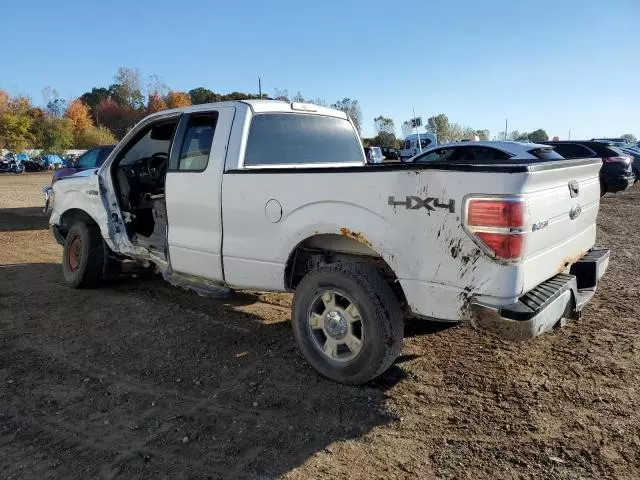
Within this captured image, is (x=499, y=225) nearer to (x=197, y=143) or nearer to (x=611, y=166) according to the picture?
(x=197, y=143)

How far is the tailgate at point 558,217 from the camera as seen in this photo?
295 centimetres

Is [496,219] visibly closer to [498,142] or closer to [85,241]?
[85,241]

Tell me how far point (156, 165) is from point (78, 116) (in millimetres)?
91953

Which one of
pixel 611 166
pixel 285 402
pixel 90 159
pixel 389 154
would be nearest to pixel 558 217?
pixel 285 402

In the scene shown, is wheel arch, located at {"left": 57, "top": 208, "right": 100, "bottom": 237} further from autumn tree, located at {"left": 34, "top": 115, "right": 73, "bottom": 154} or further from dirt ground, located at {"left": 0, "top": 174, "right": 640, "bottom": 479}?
autumn tree, located at {"left": 34, "top": 115, "right": 73, "bottom": 154}

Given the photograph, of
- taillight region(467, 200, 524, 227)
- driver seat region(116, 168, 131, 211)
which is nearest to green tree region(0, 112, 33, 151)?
driver seat region(116, 168, 131, 211)

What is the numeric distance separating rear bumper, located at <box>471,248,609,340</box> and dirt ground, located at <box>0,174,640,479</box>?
0.62 m

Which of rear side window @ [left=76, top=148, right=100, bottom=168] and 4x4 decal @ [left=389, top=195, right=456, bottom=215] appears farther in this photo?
rear side window @ [left=76, top=148, right=100, bottom=168]

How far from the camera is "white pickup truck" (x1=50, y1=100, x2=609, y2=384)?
2.90 m

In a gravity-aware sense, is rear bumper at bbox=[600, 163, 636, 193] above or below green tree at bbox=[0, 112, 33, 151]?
below

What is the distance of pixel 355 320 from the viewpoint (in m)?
3.54

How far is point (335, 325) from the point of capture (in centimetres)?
364

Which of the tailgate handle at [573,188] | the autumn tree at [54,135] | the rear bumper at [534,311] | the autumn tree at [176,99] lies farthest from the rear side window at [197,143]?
the autumn tree at [176,99]

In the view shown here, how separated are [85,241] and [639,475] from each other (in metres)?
5.73
